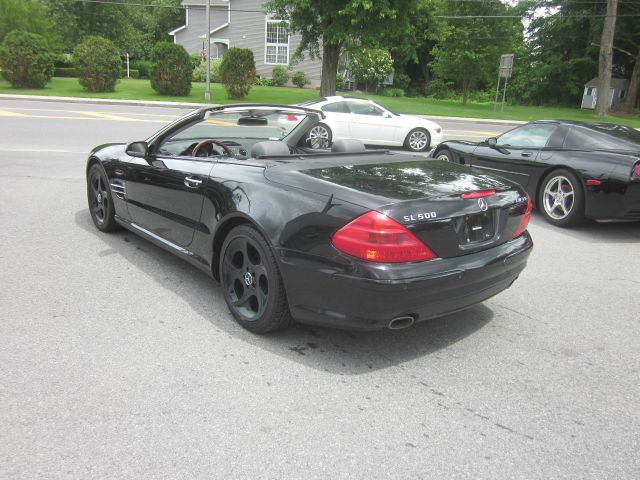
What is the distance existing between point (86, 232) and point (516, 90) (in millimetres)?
53812

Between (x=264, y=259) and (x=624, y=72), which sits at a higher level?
(x=624, y=72)

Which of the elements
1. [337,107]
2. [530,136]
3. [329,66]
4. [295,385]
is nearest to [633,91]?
[329,66]

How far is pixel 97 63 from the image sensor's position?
29.8 meters

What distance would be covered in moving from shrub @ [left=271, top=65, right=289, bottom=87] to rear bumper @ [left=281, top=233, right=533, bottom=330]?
40.7 meters

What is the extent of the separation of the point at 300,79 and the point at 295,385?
1620 inches

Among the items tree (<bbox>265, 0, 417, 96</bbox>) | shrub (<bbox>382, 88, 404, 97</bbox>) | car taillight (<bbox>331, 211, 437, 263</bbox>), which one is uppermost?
tree (<bbox>265, 0, 417, 96</bbox>)

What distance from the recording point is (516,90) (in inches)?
2103

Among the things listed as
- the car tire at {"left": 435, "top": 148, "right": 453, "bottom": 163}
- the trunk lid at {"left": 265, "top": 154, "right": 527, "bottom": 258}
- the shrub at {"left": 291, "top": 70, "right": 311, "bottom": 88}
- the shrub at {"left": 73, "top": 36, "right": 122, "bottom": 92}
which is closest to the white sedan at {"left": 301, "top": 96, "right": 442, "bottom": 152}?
the car tire at {"left": 435, "top": 148, "right": 453, "bottom": 163}

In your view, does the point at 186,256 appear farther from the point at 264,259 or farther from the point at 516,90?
the point at 516,90

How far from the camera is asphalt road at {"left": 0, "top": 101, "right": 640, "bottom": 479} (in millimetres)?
2516

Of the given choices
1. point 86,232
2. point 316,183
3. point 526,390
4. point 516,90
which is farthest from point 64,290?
point 516,90

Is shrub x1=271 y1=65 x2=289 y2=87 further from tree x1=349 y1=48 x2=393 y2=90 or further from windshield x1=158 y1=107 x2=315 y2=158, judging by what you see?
windshield x1=158 y1=107 x2=315 y2=158

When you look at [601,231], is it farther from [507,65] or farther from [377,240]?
[507,65]

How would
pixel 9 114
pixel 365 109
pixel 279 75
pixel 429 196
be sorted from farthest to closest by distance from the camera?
pixel 279 75 < pixel 9 114 < pixel 365 109 < pixel 429 196
